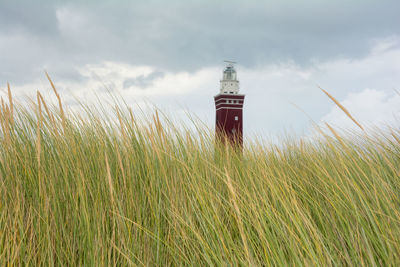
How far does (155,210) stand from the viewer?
8.34 ft

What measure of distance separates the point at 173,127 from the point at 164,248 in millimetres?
1573

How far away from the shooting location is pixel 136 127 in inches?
131

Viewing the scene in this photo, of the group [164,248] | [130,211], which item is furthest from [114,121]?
[164,248]

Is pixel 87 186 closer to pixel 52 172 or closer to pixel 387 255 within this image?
pixel 52 172

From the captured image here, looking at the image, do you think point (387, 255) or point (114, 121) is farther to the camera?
point (114, 121)

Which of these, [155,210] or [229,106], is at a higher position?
[229,106]

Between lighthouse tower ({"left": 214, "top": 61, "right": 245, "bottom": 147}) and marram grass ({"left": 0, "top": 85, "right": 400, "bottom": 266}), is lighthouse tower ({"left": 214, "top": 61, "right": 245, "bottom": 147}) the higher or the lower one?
the higher one

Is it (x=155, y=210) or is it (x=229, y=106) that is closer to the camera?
(x=155, y=210)

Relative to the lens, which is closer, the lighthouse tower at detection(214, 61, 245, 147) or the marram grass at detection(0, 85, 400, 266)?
the marram grass at detection(0, 85, 400, 266)

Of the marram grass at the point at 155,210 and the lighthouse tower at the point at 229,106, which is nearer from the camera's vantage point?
the marram grass at the point at 155,210

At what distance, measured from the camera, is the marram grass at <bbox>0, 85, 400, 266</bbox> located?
2.07 m

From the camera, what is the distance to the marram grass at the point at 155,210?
207 centimetres

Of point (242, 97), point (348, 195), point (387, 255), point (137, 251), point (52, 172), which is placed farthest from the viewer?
point (242, 97)

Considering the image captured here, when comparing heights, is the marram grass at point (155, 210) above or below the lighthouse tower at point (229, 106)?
below
